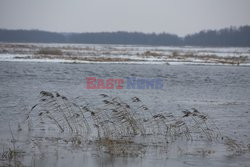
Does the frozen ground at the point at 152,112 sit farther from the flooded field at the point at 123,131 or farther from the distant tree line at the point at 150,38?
the distant tree line at the point at 150,38

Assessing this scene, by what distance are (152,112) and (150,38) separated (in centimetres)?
14647

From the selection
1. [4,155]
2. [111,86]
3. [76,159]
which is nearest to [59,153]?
[76,159]

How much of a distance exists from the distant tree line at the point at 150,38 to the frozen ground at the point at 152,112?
10905cm

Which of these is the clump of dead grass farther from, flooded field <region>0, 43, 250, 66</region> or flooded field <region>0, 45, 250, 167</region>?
flooded field <region>0, 43, 250, 66</region>

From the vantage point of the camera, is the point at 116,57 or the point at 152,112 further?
the point at 116,57

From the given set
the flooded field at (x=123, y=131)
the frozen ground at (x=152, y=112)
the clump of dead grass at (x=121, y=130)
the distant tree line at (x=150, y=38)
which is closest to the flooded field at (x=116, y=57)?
the frozen ground at (x=152, y=112)

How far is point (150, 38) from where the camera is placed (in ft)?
520

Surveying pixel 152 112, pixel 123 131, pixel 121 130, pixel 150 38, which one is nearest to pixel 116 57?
pixel 152 112

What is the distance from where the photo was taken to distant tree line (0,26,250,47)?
139375 mm

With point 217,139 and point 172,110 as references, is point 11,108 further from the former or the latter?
point 217,139

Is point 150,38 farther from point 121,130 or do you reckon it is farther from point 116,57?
point 121,130

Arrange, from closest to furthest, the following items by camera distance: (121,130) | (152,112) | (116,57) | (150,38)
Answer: (121,130) < (152,112) < (116,57) < (150,38)

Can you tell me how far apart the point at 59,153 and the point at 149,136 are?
9.08ft

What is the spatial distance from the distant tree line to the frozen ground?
109 meters
